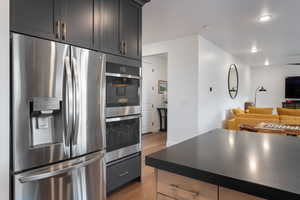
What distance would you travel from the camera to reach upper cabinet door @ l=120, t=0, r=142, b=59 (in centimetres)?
233

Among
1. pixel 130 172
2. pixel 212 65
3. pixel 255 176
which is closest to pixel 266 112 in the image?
pixel 212 65

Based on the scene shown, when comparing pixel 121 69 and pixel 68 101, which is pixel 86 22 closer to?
pixel 121 69

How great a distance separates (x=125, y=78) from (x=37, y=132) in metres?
1.12

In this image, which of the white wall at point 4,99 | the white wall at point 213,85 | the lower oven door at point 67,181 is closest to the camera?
the white wall at point 4,99

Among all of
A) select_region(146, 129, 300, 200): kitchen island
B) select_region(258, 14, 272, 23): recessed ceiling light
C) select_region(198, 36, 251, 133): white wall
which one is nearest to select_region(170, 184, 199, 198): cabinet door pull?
select_region(146, 129, 300, 200): kitchen island

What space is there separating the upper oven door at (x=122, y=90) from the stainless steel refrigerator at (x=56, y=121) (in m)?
0.12

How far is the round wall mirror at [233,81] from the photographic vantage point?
641 cm

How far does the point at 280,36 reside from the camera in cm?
445

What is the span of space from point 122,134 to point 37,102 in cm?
109

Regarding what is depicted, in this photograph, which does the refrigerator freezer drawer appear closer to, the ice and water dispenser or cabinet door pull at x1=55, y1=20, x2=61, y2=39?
the ice and water dispenser

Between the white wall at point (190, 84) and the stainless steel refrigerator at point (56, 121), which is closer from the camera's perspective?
the stainless steel refrigerator at point (56, 121)

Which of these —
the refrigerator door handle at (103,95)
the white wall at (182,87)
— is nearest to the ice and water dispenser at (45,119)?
the refrigerator door handle at (103,95)

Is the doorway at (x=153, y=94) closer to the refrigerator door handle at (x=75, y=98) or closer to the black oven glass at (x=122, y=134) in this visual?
the black oven glass at (x=122, y=134)

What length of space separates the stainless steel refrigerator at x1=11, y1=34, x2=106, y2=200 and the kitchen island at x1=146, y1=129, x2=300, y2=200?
1023 millimetres
